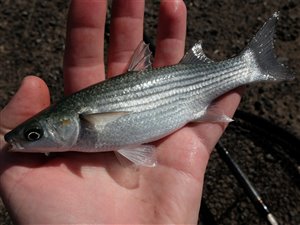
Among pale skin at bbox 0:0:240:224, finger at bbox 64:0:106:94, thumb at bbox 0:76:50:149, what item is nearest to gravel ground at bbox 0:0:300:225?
pale skin at bbox 0:0:240:224

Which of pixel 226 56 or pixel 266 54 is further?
pixel 226 56

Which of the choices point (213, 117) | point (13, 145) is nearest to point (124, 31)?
point (213, 117)

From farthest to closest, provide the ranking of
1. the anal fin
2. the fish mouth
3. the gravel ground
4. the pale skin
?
1. the gravel ground
2. the anal fin
3. the fish mouth
4. the pale skin

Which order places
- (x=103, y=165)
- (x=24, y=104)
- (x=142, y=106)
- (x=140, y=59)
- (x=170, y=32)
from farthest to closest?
(x=170, y=32)
(x=140, y=59)
(x=142, y=106)
(x=103, y=165)
(x=24, y=104)

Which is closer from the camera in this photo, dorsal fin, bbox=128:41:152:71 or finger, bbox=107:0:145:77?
dorsal fin, bbox=128:41:152:71

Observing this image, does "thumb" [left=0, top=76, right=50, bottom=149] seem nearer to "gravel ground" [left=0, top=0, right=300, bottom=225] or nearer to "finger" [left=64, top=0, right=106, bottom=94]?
"finger" [left=64, top=0, right=106, bottom=94]

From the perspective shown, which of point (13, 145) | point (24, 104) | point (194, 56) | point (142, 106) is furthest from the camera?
point (194, 56)

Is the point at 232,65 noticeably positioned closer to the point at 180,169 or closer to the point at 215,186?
the point at 180,169

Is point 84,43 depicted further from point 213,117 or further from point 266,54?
point 266,54
